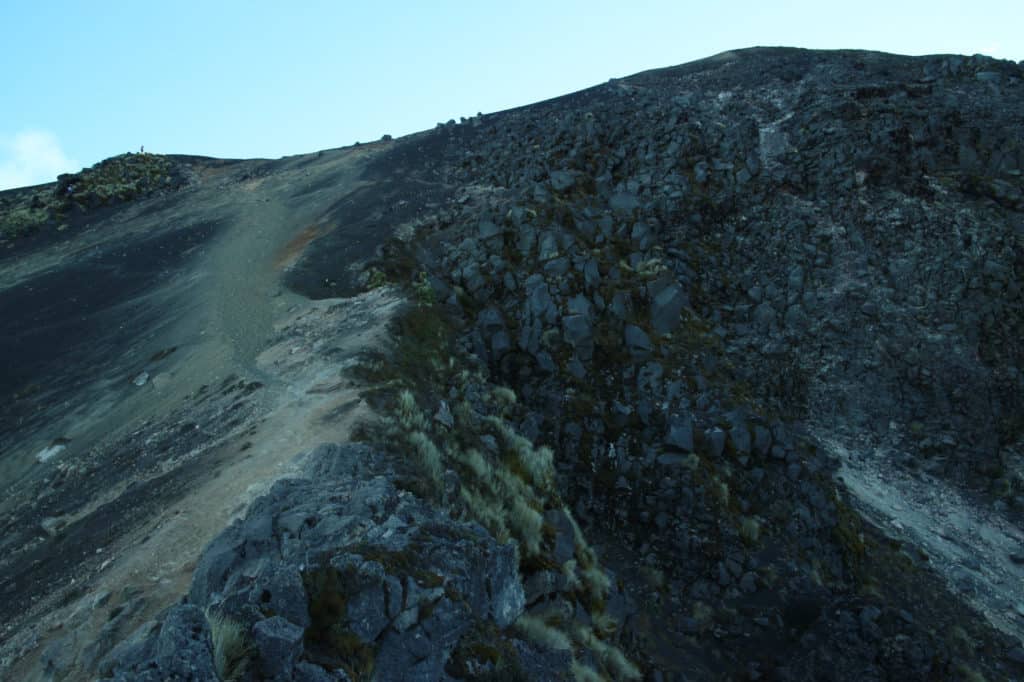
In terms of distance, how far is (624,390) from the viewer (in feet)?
61.8

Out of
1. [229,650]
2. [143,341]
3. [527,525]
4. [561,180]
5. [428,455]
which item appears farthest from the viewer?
[561,180]

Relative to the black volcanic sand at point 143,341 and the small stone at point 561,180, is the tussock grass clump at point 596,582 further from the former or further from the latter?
the small stone at point 561,180

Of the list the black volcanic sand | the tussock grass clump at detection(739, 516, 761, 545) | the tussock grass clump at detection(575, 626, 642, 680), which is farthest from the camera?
the tussock grass clump at detection(739, 516, 761, 545)

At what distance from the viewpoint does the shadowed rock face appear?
7941mm

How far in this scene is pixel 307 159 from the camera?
42188mm

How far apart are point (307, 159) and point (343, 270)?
2292 cm

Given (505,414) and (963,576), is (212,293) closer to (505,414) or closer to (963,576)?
(505,414)

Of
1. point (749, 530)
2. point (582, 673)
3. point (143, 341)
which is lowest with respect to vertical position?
point (749, 530)

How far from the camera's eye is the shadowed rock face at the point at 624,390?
26.1 ft

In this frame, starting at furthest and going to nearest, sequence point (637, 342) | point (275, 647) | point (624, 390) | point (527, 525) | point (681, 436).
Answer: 1. point (637, 342)
2. point (624, 390)
3. point (681, 436)
4. point (527, 525)
5. point (275, 647)

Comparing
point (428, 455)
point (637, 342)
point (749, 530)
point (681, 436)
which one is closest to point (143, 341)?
point (428, 455)

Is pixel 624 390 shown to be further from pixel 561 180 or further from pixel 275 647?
pixel 275 647

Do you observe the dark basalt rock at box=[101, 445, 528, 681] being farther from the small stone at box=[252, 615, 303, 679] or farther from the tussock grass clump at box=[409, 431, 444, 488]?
the tussock grass clump at box=[409, 431, 444, 488]

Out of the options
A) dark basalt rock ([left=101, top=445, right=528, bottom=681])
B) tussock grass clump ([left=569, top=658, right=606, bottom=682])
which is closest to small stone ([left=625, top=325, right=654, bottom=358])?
tussock grass clump ([left=569, top=658, right=606, bottom=682])
